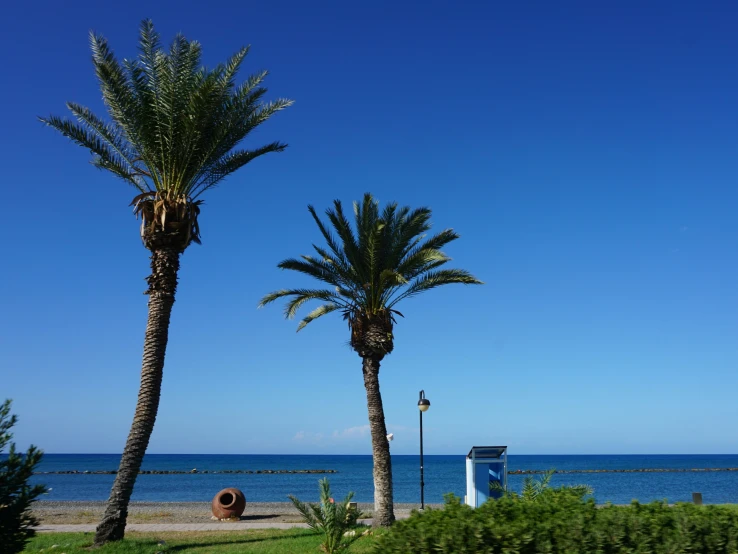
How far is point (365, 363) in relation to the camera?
61.6 ft

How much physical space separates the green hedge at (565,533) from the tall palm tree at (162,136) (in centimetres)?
1042

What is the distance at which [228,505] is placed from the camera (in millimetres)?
22625

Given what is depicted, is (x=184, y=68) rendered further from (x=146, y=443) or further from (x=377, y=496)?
(x=377, y=496)

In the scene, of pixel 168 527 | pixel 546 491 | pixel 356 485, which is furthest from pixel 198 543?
Result: pixel 356 485

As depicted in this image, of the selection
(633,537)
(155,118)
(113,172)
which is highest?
(155,118)

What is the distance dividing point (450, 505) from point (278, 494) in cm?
4625

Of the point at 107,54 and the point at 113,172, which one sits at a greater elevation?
the point at 107,54

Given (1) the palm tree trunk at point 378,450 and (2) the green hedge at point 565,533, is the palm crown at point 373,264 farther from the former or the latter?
(2) the green hedge at point 565,533

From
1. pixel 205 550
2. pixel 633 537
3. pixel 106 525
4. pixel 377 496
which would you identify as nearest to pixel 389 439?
pixel 377 496

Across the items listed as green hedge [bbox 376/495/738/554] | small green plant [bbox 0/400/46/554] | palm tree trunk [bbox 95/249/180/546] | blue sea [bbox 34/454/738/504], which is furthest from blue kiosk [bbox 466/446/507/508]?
small green plant [bbox 0/400/46/554]

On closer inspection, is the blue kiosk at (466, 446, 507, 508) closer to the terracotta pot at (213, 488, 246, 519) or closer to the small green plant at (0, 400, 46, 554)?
the terracotta pot at (213, 488, 246, 519)

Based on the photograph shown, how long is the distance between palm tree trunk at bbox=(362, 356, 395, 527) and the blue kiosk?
2.28m

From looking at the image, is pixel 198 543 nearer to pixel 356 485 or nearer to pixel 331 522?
pixel 331 522

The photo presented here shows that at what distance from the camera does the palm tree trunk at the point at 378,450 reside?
1708 cm
